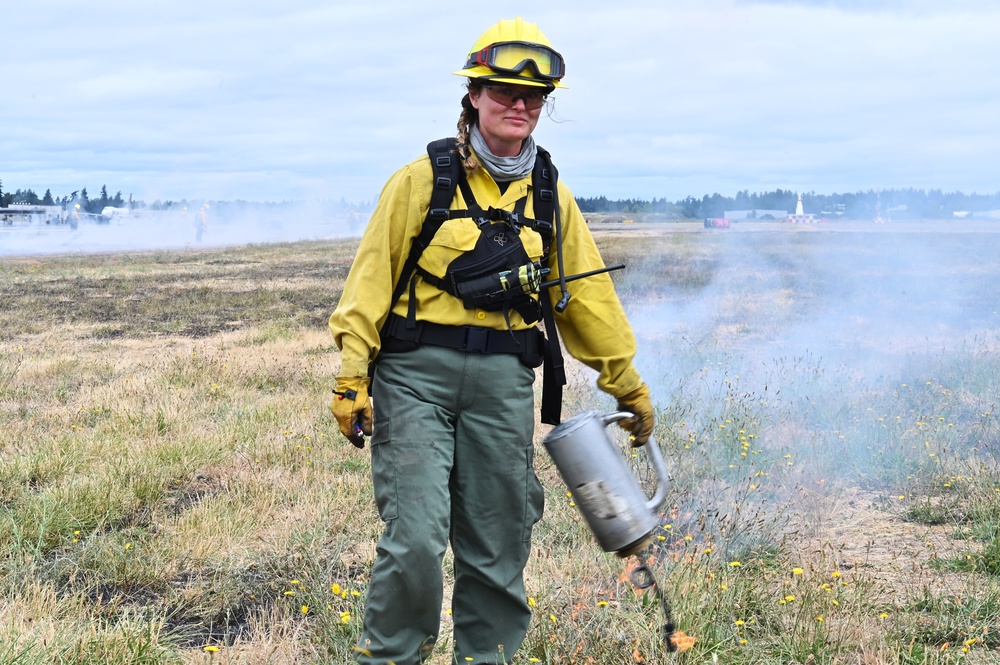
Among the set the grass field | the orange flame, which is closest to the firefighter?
the grass field

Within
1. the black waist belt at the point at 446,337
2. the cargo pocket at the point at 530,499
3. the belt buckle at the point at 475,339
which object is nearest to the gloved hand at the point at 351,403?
the black waist belt at the point at 446,337

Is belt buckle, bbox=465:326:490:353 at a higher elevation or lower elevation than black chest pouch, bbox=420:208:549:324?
lower

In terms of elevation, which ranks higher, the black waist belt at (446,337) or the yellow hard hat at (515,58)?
the yellow hard hat at (515,58)

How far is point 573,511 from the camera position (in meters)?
4.70

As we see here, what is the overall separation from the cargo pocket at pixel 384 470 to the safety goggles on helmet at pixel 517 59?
1138 millimetres

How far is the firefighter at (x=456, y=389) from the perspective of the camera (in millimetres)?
2990

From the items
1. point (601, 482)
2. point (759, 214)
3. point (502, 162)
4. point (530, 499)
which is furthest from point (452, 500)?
point (759, 214)

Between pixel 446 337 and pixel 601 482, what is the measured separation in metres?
0.66

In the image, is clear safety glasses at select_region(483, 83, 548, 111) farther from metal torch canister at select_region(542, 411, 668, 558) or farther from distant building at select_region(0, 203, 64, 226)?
distant building at select_region(0, 203, 64, 226)

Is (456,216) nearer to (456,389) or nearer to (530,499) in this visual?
(456,389)

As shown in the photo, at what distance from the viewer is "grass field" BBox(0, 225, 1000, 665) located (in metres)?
3.34

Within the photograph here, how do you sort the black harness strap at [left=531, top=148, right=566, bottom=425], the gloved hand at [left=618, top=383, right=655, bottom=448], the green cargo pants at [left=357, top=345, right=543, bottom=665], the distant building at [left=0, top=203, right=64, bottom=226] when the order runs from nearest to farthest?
the green cargo pants at [left=357, top=345, right=543, bottom=665] < the black harness strap at [left=531, top=148, right=566, bottom=425] < the gloved hand at [left=618, top=383, right=655, bottom=448] < the distant building at [left=0, top=203, right=64, bottom=226]

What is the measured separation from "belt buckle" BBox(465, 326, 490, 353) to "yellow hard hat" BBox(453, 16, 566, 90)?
0.77 m

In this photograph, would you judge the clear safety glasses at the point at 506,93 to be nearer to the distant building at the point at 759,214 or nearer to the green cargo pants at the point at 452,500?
the green cargo pants at the point at 452,500
